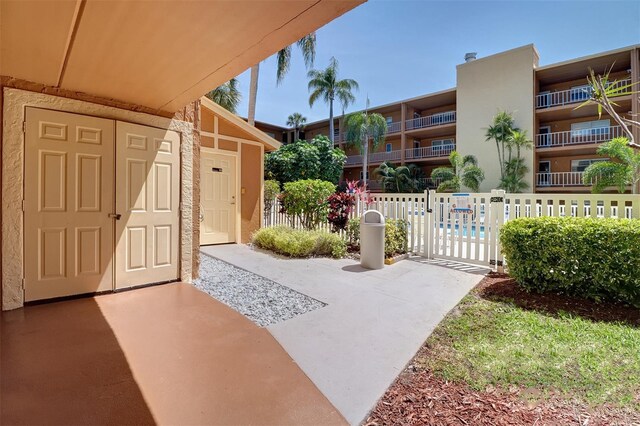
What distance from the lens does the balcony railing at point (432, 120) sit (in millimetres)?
24156

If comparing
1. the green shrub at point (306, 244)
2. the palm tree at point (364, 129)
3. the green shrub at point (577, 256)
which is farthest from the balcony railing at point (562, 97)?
the green shrub at point (306, 244)

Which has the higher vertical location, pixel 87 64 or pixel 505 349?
pixel 87 64

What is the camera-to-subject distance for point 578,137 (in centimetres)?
1869

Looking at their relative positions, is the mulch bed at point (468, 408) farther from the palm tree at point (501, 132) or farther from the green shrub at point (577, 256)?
the palm tree at point (501, 132)

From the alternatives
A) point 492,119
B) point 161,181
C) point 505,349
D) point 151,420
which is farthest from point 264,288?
point 492,119

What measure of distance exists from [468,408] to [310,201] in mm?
7059

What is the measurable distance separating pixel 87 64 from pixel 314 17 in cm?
263

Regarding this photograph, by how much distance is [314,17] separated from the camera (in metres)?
2.34

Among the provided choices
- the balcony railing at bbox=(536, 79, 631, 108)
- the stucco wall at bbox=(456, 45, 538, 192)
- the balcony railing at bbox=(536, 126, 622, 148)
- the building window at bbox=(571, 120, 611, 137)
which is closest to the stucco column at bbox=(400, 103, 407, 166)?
the stucco wall at bbox=(456, 45, 538, 192)

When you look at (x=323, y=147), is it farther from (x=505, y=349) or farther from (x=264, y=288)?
(x=505, y=349)

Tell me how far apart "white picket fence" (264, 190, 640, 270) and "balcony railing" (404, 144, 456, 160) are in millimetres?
18958

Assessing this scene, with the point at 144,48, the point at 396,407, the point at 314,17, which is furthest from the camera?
the point at 144,48

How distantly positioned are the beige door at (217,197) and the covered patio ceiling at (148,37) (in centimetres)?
426

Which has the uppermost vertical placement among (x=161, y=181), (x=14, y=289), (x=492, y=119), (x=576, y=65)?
(x=576, y=65)
